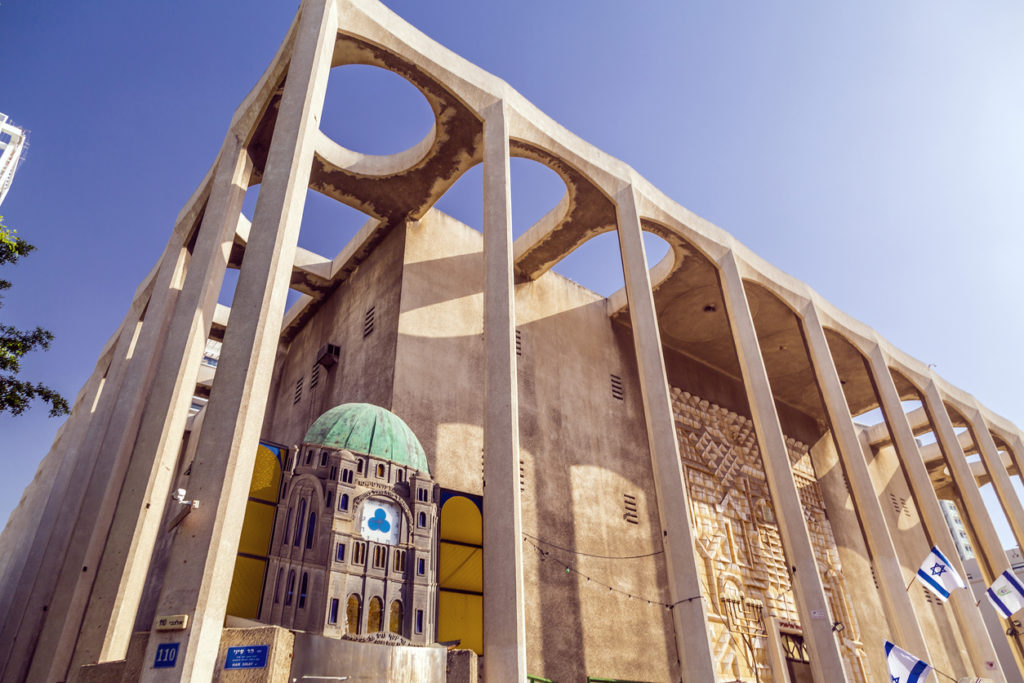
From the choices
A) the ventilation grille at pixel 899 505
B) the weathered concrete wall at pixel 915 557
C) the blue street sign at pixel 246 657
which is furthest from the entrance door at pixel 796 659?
the blue street sign at pixel 246 657

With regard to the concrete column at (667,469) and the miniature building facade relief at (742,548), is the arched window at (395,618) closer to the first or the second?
the concrete column at (667,469)

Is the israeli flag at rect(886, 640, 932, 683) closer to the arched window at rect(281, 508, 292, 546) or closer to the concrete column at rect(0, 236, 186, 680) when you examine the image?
the arched window at rect(281, 508, 292, 546)

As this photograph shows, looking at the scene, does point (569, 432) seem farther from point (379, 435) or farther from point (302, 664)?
point (302, 664)

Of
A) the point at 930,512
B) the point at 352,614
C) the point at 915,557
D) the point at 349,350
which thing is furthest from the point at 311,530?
the point at 915,557

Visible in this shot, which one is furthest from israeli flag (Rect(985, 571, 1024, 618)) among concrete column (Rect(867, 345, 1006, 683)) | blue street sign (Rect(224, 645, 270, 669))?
blue street sign (Rect(224, 645, 270, 669))

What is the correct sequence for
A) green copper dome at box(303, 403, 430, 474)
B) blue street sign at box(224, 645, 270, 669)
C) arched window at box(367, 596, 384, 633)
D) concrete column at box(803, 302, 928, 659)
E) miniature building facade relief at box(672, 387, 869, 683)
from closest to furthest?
blue street sign at box(224, 645, 270, 669) → arched window at box(367, 596, 384, 633) → green copper dome at box(303, 403, 430, 474) → concrete column at box(803, 302, 928, 659) → miniature building facade relief at box(672, 387, 869, 683)

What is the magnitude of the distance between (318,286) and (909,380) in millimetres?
15984

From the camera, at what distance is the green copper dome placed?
7207mm

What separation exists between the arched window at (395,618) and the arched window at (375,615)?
0.11 m

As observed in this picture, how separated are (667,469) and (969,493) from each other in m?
11.5

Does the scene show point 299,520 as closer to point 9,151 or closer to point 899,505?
point 899,505

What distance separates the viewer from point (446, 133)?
11.5 metres

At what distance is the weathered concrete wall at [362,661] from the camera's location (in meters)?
5.47

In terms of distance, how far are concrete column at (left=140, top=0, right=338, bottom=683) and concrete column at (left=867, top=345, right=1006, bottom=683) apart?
577 inches
